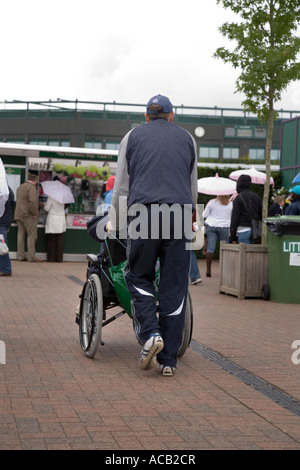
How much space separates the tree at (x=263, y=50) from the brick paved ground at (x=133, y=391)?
258 inches

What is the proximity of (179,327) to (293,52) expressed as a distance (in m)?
9.79

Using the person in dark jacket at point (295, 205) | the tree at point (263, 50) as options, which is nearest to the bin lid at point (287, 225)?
the person in dark jacket at point (295, 205)

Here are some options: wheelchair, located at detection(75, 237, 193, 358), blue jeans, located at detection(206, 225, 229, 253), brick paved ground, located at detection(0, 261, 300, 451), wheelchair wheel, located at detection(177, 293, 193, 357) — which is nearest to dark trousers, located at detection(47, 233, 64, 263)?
blue jeans, located at detection(206, 225, 229, 253)

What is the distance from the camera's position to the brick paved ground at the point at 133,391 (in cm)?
414

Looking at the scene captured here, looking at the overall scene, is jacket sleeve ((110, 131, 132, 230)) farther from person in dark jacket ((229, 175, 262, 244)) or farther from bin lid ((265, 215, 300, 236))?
person in dark jacket ((229, 175, 262, 244))

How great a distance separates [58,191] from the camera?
61.6 ft

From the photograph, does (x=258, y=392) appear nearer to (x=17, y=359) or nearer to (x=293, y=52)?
(x=17, y=359)

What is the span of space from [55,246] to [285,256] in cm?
887

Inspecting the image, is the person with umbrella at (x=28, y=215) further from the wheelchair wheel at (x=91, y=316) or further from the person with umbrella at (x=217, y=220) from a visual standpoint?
the wheelchair wheel at (x=91, y=316)

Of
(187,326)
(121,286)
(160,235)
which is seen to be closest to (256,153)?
(187,326)

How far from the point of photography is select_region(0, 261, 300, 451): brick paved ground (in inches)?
163

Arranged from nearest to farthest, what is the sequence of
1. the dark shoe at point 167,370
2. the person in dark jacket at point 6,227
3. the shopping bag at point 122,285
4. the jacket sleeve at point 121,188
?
1. the dark shoe at point 167,370
2. the jacket sleeve at point 121,188
3. the shopping bag at point 122,285
4. the person in dark jacket at point 6,227
